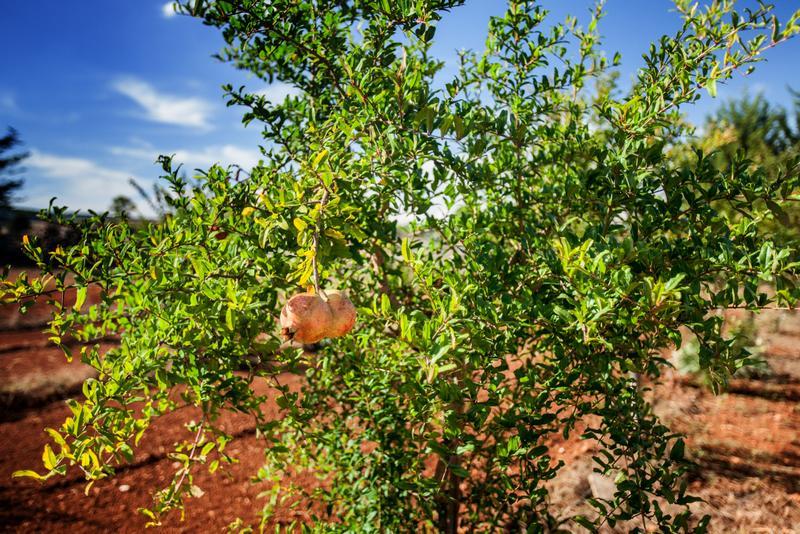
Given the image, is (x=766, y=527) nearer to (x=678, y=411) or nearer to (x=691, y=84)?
(x=678, y=411)

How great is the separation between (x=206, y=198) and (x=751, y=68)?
2055mm

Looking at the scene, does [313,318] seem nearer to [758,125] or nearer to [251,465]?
[251,465]

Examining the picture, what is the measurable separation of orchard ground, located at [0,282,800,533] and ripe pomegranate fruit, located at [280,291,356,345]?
9.01 feet

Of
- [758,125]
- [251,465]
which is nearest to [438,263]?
[251,465]

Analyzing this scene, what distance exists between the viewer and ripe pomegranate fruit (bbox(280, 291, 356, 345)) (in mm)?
1195

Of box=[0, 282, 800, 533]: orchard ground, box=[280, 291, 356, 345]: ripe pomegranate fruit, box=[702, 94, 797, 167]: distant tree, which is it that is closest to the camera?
box=[280, 291, 356, 345]: ripe pomegranate fruit

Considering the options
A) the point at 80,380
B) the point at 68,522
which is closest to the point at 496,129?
the point at 68,522

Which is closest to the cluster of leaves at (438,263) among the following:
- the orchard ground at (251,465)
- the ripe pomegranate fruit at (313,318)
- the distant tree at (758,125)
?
the ripe pomegranate fruit at (313,318)

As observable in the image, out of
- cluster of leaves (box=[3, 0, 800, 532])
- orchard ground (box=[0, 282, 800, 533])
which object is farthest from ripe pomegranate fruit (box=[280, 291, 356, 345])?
orchard ground (box=[0, 282, 800, 533])

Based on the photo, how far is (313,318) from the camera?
119 cm

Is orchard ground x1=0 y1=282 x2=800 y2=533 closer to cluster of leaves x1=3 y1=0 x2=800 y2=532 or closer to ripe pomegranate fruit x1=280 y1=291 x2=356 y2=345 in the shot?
cluster of leaves x1=3 y1=0 x2=800 y2=532

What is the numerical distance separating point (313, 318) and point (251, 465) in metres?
4.05

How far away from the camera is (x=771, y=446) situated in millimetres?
4680

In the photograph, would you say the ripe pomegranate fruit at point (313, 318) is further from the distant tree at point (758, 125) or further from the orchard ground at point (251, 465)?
the distant tree at point (758, 125)
